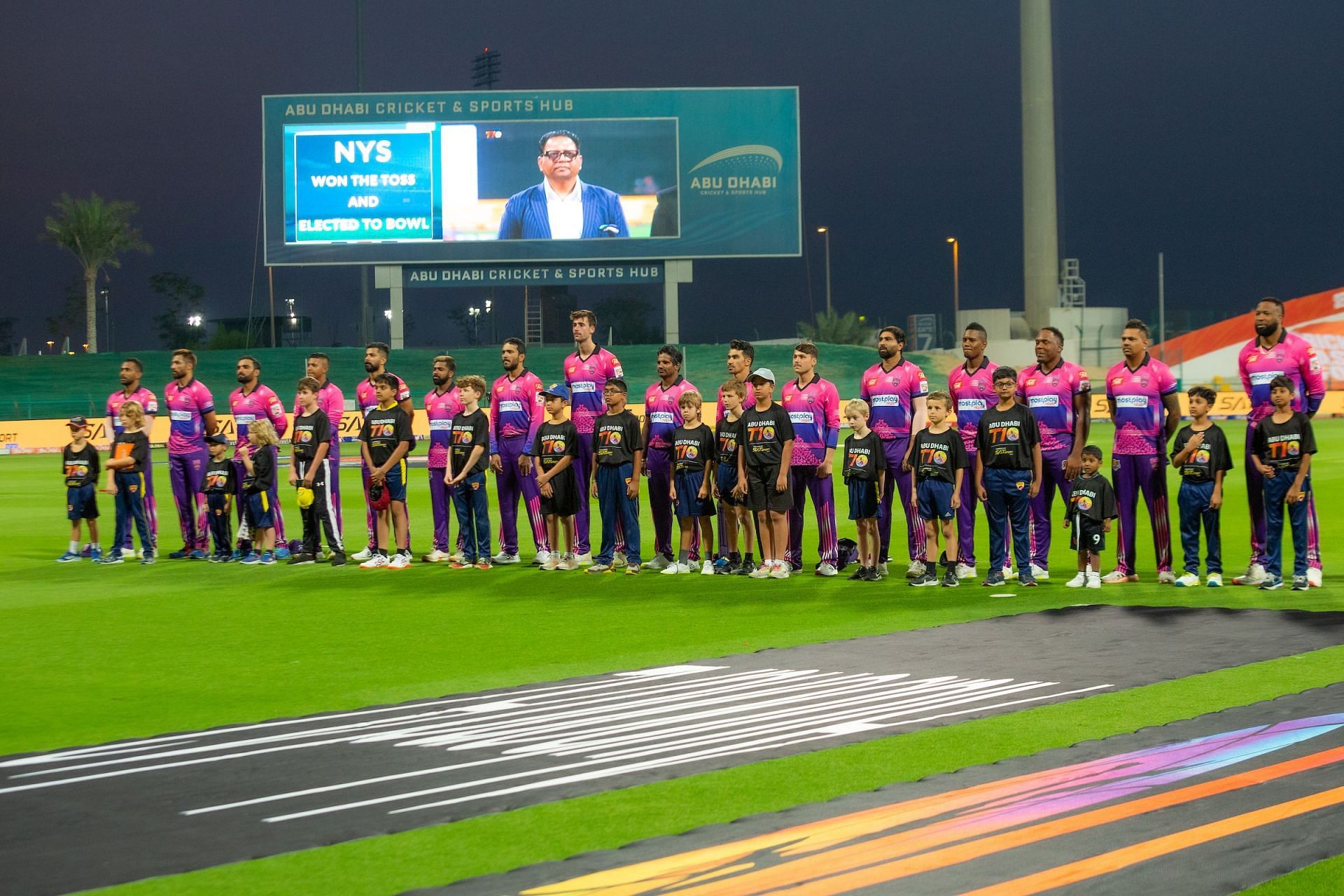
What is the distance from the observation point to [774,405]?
1308cm

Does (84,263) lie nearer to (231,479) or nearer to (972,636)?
(231,479)

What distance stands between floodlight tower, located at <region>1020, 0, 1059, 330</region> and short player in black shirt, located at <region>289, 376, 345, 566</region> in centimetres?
5169

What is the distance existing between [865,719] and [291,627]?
5190 millimetres

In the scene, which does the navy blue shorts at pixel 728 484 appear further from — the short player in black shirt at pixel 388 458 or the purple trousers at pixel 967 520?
the short player in black shirt at pixel 388 458

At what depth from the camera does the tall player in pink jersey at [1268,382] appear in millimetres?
11820

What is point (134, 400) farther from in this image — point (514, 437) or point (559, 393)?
Answer: point (559, 393)

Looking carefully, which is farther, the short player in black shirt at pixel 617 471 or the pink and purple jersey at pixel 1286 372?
the short player in black shirt at pixel 617 471

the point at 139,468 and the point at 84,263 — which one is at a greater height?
the point at 84,263

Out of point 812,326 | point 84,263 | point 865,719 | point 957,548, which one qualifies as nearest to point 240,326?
point 84,263

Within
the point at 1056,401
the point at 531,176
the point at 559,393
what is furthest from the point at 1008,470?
the point at 531,176

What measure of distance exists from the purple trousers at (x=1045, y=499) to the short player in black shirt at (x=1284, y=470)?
1.62 metres

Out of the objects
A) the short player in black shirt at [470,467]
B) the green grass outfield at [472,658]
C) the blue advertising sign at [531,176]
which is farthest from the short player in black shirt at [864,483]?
the blue advertising sign at [531,176]

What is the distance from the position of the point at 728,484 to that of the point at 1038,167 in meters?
53.6

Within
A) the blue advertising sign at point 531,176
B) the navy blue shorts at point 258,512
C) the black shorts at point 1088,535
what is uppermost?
the blue advertising sign at point 531,176
